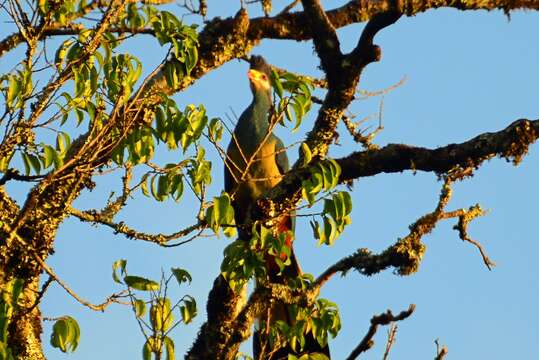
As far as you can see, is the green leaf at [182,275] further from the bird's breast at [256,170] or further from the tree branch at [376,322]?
the bird's breast at [256,170]

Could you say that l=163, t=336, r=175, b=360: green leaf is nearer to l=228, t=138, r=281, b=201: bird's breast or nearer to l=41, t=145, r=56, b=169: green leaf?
l=41, t=145, r=56, b=169: green leaf

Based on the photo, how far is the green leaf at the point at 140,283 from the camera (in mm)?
4395

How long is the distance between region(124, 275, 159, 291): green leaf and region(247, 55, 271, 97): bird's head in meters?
3.47

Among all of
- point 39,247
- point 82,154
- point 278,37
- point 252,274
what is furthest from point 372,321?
point 278,37

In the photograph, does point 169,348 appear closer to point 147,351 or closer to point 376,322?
point 147,351

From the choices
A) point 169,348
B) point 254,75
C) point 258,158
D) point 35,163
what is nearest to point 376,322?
point 169,348

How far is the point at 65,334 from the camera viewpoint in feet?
13.8

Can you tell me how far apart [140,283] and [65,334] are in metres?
0.38

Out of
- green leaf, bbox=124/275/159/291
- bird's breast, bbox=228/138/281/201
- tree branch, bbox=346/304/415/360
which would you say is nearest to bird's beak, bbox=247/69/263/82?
bird's breast, bbox=228/138/281/201

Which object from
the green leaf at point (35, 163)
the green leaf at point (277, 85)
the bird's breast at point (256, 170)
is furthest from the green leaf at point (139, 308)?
the bird's breast at point (256, 170)

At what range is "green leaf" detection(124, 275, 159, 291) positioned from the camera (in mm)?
4395

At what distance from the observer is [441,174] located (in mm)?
A: 4848

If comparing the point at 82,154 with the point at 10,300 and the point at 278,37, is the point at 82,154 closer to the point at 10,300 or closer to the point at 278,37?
the point at 10,300

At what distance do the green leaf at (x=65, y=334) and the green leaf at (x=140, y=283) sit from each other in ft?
0.94
